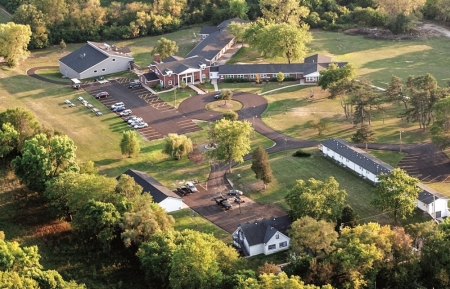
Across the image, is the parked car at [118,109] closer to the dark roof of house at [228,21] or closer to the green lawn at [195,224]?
the green lawn at [195,224]

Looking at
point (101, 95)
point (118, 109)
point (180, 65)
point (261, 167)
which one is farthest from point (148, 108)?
point (261, 167)

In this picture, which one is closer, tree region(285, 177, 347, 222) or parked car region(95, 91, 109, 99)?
tree region(285, 177, 347, 222)

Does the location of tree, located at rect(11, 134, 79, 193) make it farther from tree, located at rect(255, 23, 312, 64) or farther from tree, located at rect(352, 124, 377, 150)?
tree, located at rect(255, 23, 312, 64)

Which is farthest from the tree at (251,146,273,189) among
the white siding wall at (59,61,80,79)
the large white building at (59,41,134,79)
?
the white siding wall at (59,61,80,79)

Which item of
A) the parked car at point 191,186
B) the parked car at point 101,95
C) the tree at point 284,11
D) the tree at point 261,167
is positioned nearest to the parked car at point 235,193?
the tree at point 261,167

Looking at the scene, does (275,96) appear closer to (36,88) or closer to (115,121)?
(115,121)

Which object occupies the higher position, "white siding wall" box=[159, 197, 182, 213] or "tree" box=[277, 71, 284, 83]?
"tree" box=[277, 71, 284, 83]

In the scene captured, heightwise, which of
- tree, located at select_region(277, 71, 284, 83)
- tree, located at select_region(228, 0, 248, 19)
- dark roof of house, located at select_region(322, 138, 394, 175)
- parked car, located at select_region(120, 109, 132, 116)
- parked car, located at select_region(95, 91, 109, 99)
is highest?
tree, located at select_region(228, 0, 248, 19)
